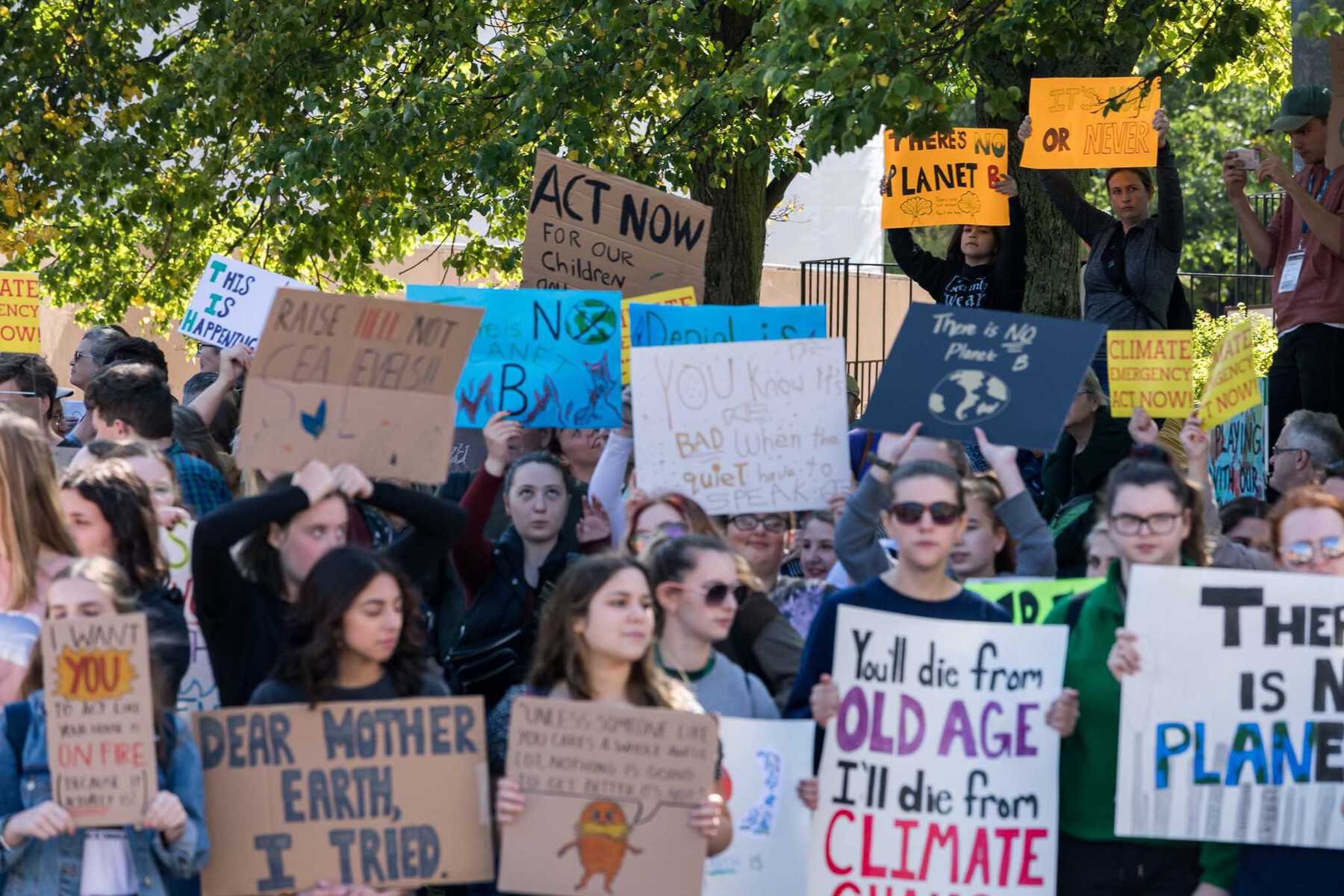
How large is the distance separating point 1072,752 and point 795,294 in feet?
74.4

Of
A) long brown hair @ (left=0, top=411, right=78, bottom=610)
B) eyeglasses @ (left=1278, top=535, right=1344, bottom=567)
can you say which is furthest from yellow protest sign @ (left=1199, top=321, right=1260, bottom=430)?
long brown hair @ (left=0, top=411, right=78, bottom=610)

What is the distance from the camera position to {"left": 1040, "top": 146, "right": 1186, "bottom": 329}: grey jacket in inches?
342

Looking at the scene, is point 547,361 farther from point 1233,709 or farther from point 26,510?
point 1233,709

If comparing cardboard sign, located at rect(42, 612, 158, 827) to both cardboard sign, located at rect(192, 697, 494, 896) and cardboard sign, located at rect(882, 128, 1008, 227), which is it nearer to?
cardboard sign, located at rect(192, 697, 494, 896)

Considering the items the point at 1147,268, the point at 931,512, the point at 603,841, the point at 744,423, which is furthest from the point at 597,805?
the point at 1147,268

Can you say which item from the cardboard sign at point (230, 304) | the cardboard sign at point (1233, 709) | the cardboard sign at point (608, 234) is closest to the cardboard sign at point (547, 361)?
the cardboard sign at point (608, 234)

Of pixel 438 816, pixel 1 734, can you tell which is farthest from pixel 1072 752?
pixel 1 734

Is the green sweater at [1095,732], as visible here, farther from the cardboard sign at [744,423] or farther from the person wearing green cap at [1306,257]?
the person wearing green cap at [1306,257]

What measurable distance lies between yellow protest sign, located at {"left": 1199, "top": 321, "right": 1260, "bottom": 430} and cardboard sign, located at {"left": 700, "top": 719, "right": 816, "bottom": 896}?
2.47 meters

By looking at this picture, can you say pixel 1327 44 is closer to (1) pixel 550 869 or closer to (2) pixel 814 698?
(2) pixel 814 698

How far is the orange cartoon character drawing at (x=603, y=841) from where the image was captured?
183 inches

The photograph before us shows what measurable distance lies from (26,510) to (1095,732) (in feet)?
9.32

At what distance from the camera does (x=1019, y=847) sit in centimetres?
500

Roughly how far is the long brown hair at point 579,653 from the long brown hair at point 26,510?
1.34 m
